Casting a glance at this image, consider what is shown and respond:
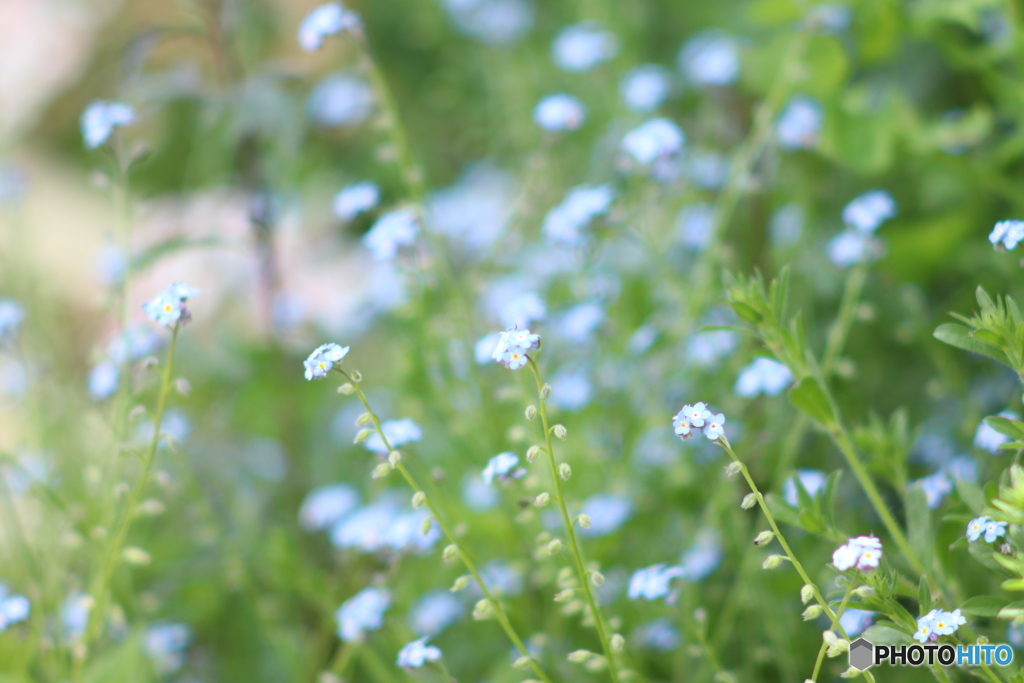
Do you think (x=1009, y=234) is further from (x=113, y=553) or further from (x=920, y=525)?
(x=113, y=553)

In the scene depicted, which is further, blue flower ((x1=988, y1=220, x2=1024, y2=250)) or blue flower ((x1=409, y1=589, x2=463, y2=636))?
blue flower ((x1=409, y1=589, x2=463, y2=636))

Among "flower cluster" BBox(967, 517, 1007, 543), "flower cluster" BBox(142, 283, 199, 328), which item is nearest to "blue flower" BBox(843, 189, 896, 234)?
"flower cluster" BBox(967, 517, 1007, 543)

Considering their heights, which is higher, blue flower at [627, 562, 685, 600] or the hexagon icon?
blue flower at [627, 562, 685, 600]

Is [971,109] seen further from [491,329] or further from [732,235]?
[491,329]

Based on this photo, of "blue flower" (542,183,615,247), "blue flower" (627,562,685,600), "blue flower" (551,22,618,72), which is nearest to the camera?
"blue flower" (627,562,685,600)

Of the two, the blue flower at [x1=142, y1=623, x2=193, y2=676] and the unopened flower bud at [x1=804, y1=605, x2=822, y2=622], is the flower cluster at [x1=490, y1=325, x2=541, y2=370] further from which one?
the blue flower at [x1=142, y1=623, x2=193, y2=676]

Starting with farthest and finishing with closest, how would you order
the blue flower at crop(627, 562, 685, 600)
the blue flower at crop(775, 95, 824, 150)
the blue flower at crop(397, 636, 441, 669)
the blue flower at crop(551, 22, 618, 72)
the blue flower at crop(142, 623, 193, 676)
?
the blue flower at crop(551, 22, 618, 72)
the blue flower at crop(775, 95, 824, 150)
the blue flower at crop(142, 623, 193, 676)
the blue flower at crop(627, 562, 685, 600)
the blue flower at crop(397, 636, 441, 669)
